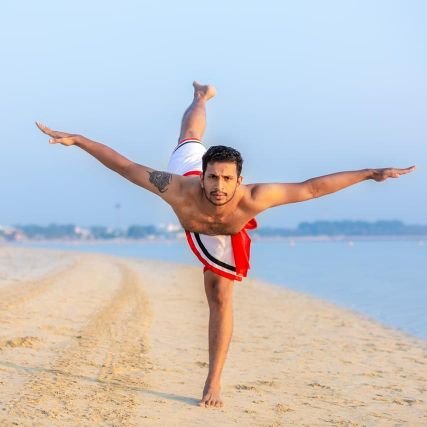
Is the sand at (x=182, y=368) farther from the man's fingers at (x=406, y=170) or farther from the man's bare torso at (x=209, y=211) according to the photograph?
the man's fingers at (x=406, y=170)

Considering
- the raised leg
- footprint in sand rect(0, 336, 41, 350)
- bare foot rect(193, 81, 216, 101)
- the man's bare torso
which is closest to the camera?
the man's bare torso

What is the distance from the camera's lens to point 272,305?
17922mm

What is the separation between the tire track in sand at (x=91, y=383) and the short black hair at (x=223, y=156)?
1.94m

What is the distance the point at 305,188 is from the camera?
6406mm

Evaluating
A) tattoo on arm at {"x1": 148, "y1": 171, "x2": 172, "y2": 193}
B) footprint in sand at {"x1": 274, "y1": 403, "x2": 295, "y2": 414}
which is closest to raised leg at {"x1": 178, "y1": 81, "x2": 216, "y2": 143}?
tattoo on arm at {"x1": 148, "y1": 171, "x2": 172, "y2": 193}

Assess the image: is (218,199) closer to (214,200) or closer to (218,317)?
(214,200)

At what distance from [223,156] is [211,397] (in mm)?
1946

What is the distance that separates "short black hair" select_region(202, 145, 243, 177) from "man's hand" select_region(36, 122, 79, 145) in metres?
1.07

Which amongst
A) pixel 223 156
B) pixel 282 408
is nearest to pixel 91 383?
pixel 282 408

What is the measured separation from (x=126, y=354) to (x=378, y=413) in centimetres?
299

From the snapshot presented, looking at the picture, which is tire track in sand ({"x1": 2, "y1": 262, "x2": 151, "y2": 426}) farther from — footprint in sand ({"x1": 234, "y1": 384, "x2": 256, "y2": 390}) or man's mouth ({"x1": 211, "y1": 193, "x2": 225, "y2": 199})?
man's mouth ({"x1": 211, "y1": 193, "x2": 225, "y2": 199})

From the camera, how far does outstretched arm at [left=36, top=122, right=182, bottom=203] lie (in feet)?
20.9

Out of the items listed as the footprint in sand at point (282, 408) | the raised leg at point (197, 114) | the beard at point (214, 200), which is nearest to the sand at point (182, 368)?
the footprint in sand at point (282, 408)

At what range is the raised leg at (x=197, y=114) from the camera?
7.79m
